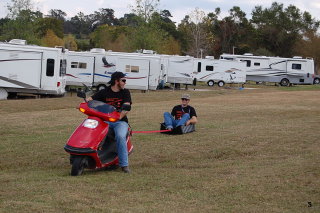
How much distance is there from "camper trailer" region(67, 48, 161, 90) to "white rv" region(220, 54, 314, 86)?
20034 mm

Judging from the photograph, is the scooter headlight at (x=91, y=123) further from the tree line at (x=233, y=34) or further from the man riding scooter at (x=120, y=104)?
the tree line at (x=233, y=34)

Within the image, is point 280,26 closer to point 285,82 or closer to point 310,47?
point 310,47

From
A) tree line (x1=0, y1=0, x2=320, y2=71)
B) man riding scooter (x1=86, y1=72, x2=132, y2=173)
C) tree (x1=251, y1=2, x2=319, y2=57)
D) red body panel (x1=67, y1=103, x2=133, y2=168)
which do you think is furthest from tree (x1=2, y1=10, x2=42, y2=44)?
tree (x1=251, y1=2, x2=319, y2=57)

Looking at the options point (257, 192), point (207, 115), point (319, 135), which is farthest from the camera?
point (207, 115)

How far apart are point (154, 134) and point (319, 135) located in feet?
12.4

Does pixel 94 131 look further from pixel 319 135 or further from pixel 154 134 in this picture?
pixel 319 135

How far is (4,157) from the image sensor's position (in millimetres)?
9961

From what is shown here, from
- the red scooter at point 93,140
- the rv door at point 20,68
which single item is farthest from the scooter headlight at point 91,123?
the rv door at point 20,68

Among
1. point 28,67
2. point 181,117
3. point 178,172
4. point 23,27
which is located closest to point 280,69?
point 23,27

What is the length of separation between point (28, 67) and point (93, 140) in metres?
19.2

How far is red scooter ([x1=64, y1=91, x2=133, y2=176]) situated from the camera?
8.15 metres

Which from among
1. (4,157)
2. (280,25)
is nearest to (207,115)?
(4,157)

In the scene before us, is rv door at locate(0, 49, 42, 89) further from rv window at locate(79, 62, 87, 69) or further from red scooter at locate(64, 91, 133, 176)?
red scooter at locate(64, 91, 133, 176)

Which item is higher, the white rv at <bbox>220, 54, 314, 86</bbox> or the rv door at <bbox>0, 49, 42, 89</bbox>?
the white rv at <bbox>220, 54, 314, 86</bbox>
